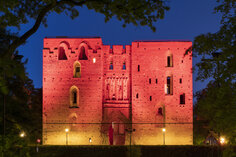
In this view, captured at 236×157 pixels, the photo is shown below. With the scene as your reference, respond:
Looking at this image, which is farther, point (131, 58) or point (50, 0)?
point (131, 58)

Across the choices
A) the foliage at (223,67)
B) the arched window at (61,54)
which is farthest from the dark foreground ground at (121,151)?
the foliage at (223,67)

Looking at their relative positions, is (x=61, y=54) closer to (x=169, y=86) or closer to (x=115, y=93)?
(x=115, y=93)

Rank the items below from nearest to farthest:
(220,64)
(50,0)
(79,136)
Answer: (50,0)
(220,64)
(79,136)

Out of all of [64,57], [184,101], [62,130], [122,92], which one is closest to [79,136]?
[62,130]

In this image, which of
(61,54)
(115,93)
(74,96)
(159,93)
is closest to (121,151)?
(115,93)

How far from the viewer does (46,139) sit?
93.0ft

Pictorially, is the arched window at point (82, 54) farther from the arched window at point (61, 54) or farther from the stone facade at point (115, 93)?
the arched window at point (61, 54)

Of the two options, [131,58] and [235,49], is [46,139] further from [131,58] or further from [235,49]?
[235,49]

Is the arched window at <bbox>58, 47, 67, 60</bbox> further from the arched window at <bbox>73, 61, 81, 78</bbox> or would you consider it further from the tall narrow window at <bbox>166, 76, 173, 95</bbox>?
the tall narrow window at <bbox>166, 76, 173, 95</bbox>

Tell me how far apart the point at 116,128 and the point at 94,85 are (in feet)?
15.2

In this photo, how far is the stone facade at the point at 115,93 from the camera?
28281 millimetres

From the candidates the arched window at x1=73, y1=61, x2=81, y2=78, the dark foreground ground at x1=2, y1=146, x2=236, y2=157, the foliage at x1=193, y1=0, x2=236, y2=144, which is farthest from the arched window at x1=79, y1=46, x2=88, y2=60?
the foliage at x1=193, y1=0, x2=236, y2=144

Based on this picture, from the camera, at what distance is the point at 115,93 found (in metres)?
29.2

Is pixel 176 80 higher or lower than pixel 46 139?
A: higher
